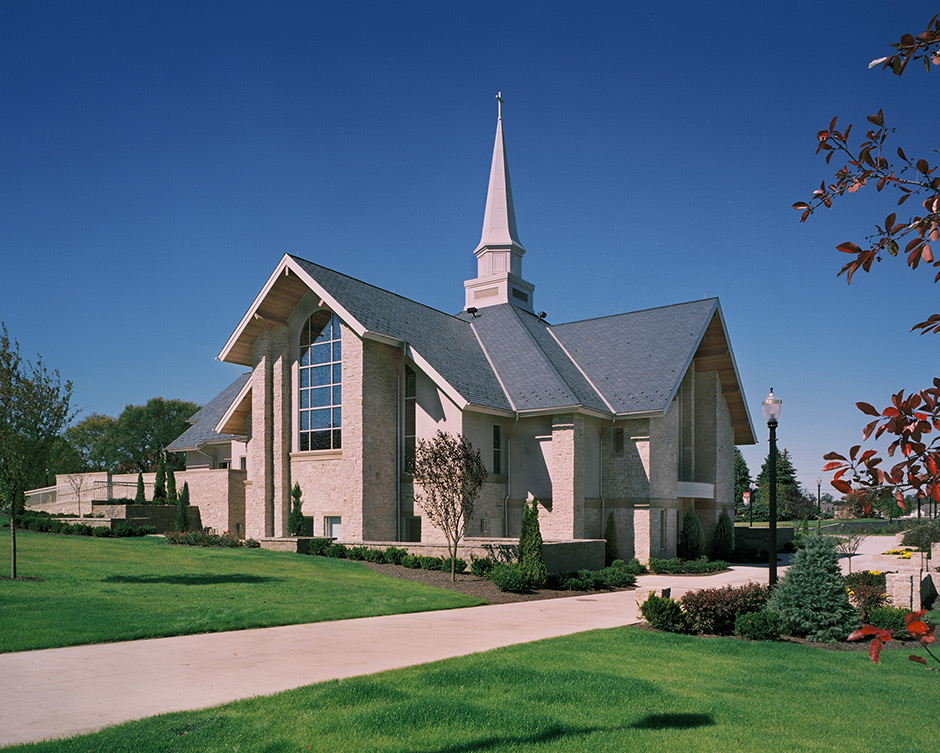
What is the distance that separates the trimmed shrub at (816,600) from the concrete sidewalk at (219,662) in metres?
2.83

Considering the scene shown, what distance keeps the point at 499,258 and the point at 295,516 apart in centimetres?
1773

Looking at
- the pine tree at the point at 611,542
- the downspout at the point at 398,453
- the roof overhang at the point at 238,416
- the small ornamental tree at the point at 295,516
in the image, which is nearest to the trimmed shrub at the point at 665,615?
the pine tree at the point at 611,542

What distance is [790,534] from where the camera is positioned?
145 ft

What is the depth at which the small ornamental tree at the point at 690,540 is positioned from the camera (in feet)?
108

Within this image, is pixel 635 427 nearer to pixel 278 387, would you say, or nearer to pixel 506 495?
pixel 506 495

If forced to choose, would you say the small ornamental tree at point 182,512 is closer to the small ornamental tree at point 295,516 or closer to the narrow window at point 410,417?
the small ornamental tree at point 295,516

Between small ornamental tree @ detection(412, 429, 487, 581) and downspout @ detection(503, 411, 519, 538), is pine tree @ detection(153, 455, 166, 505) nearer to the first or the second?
downspout @ detection(503, 411, 519, 538)

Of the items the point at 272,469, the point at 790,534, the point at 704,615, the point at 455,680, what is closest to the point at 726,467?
the point at 790,534

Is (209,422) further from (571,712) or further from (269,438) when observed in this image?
(571,712)

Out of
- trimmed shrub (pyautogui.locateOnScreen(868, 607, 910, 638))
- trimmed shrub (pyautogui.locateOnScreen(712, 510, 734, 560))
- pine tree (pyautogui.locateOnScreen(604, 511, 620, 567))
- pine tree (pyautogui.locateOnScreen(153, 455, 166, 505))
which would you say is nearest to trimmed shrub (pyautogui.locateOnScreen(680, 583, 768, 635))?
trimmed shrub (pyautogui.locateOnScreen(868, 607, 910, 638))

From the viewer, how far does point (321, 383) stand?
31562mm

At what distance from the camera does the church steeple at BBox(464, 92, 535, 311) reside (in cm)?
4025

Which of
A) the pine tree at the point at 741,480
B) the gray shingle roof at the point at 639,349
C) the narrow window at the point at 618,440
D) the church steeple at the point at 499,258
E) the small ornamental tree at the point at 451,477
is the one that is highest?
the church steeple at the point at 499,258

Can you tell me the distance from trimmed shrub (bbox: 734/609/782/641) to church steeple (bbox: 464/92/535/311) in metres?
26.7
